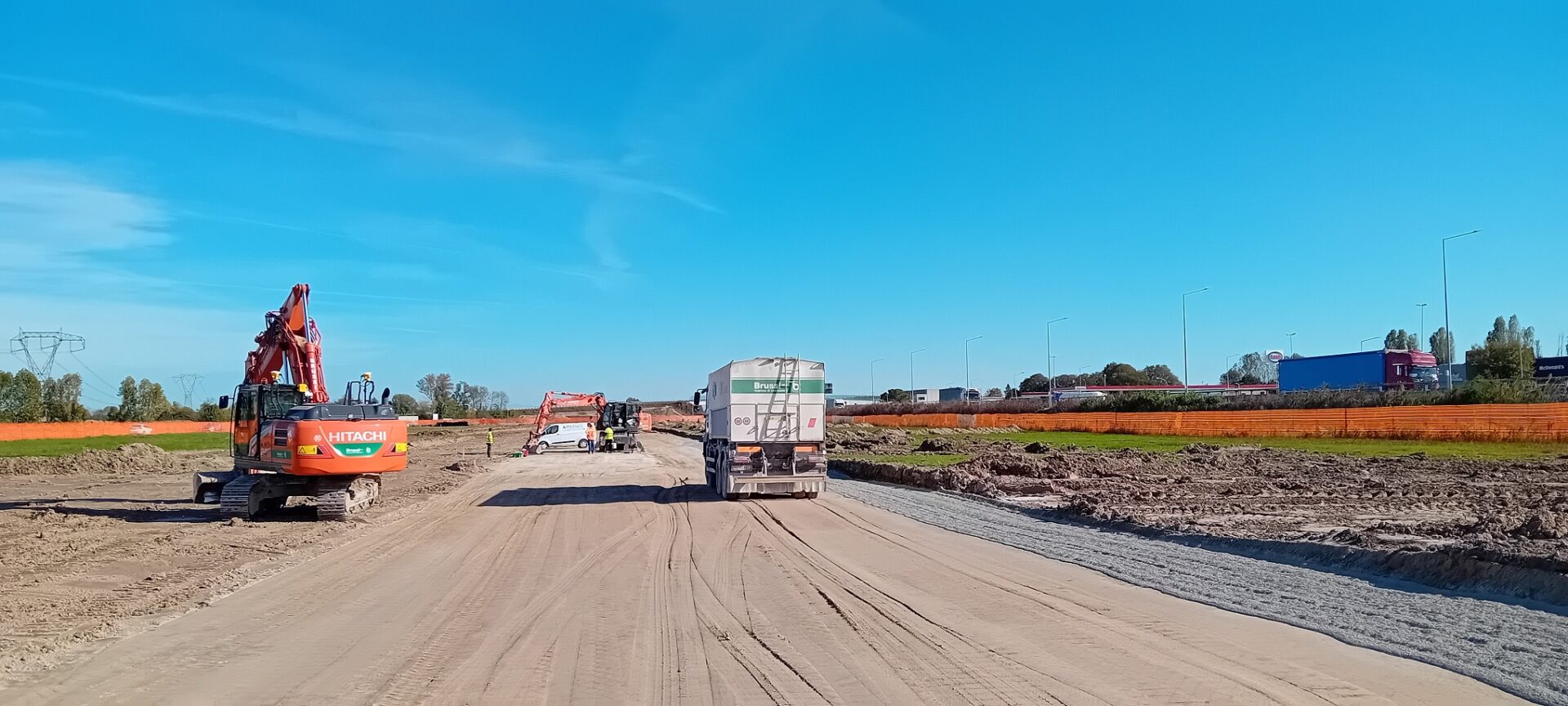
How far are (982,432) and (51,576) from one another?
187 feet

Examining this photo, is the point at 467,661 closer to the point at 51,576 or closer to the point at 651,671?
the point at 651,671

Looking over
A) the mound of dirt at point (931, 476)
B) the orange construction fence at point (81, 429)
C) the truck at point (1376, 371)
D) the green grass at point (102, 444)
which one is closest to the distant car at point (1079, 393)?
the truck at point (1376, 371)

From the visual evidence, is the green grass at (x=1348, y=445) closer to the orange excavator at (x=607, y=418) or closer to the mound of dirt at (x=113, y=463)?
the orange excavator at (x=607, y=418)

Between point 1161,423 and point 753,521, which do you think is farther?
point 1161,423

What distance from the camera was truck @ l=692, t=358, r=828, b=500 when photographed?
23094 millimetres

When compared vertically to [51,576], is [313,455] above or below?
above

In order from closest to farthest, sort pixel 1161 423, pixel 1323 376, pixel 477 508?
pixel 477 508 → pixel 1161 423 → pixel 1323 376

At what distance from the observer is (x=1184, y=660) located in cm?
793

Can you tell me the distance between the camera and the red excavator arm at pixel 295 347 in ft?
72.4

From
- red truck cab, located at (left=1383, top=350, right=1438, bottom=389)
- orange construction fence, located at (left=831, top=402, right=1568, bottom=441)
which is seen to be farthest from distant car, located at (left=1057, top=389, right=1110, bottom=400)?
orange construction fence, located at (left=831, top=402, right=1568, bottom=441)

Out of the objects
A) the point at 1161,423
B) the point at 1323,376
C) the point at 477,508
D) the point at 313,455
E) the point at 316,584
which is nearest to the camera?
the point at 316,584

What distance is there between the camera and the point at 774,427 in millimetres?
23297

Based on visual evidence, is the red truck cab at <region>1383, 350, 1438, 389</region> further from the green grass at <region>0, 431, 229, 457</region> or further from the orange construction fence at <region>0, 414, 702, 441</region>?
the green grass at <region>0, 431, 229, 457</region>

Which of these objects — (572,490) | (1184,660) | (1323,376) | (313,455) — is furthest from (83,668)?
(1323,376)
